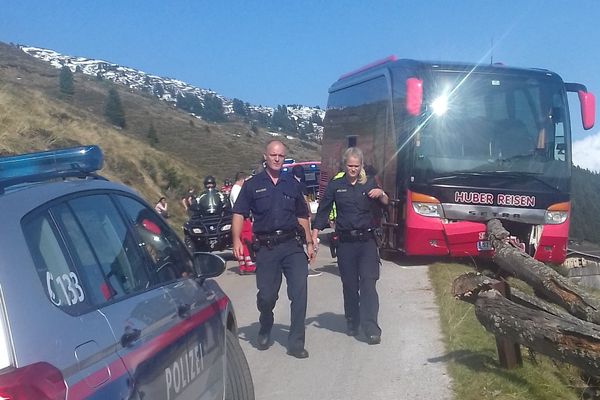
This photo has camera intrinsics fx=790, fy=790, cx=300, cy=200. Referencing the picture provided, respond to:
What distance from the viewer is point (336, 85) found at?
1909 centimetres

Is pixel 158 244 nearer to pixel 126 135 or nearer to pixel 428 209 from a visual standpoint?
pixel 428 209

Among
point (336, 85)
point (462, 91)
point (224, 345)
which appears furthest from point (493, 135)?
point (224, 345)

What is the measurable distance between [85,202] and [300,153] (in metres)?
73.0

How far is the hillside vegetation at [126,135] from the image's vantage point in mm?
25828

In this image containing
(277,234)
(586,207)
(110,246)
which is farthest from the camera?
(586,207)

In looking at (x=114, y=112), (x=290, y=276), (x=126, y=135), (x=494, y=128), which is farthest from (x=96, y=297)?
(x=114, y=112)

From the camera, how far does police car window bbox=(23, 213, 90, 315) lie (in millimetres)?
2988

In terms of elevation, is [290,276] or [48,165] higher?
[48,165]

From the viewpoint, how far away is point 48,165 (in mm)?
3727

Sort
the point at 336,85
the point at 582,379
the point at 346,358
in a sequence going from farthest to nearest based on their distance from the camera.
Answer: the point at 336,85, the point at 346,358, the point at 582,379

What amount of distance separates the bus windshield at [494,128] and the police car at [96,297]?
882 centimetres

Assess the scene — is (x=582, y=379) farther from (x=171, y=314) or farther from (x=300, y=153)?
(x=300, y=153)

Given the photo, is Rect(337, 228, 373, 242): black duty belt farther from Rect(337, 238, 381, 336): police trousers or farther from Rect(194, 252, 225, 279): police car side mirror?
Rect(194, 252, 225, 279): police car side mirror

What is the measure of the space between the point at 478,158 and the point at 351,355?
6.66 meters
